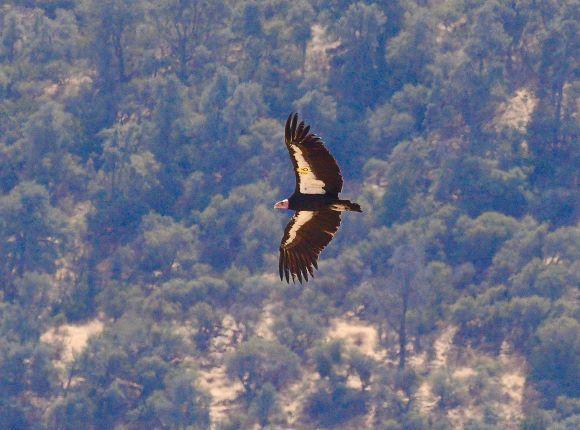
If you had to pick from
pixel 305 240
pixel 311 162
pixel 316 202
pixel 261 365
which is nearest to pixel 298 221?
pixel 305 240

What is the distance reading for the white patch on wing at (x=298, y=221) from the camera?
30.5 m

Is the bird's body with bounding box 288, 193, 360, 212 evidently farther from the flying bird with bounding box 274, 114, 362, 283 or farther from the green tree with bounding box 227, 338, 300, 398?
the green tree with bounding box 227, 338, 300, 398

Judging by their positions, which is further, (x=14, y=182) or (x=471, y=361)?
(x=14, y=182)

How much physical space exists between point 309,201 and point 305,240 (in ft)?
5.09

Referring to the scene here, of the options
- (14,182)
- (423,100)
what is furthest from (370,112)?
(14,182)

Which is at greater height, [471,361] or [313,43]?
[313,43]

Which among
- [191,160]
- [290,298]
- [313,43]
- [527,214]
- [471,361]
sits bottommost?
[471,361]

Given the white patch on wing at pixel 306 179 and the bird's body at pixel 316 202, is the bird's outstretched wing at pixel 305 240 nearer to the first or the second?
the bird's body at pixel 316 202

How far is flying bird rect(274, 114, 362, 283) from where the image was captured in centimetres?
2859

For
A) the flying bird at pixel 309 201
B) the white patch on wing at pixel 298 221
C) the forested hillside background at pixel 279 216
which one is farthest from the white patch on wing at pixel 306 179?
the forested hillside background at pixel 279 216

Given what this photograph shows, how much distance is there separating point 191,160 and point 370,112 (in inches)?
329

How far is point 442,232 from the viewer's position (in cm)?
8044

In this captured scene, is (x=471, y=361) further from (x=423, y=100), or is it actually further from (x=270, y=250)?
(x=423, y=100)

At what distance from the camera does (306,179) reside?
29141 mm
